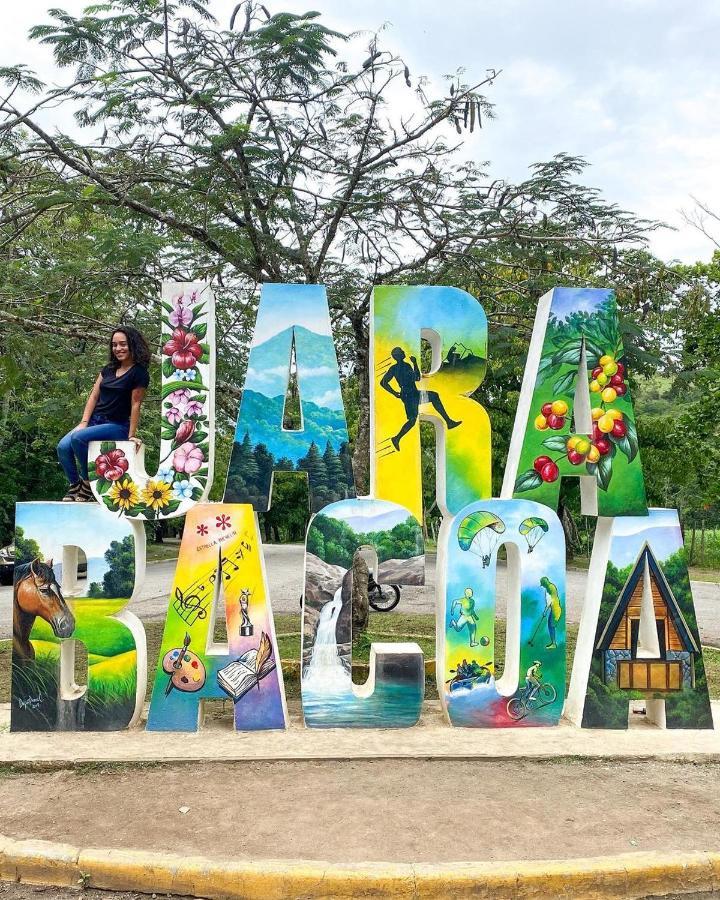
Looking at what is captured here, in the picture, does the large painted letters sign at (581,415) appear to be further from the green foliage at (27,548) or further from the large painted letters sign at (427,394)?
the green foliage at (27,548)

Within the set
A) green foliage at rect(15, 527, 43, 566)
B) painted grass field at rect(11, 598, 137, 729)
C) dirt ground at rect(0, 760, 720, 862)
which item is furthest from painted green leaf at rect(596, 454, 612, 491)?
green foliage at rect(15, 527, 43, 566)

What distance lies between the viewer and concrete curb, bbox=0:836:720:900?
4.11 metres

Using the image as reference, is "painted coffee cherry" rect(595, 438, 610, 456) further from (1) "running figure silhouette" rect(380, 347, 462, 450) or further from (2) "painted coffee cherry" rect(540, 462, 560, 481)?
(1) "running figure silhouette" rect(380, 347, 462, 450)

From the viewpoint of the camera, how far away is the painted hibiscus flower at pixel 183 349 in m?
6.86

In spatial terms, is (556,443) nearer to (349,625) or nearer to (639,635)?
(639,635)

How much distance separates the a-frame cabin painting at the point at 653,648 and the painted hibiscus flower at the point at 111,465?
4.22 metres

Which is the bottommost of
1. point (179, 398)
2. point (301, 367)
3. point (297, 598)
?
point (297, 598)

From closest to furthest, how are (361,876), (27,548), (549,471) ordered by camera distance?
(361,876) → (27,548) → (549,471)

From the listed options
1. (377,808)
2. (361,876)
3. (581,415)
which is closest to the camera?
(361,876)

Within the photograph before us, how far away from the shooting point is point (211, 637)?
263 inches

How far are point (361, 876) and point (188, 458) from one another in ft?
12.1

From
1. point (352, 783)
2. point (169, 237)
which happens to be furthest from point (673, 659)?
point (169, 237)
